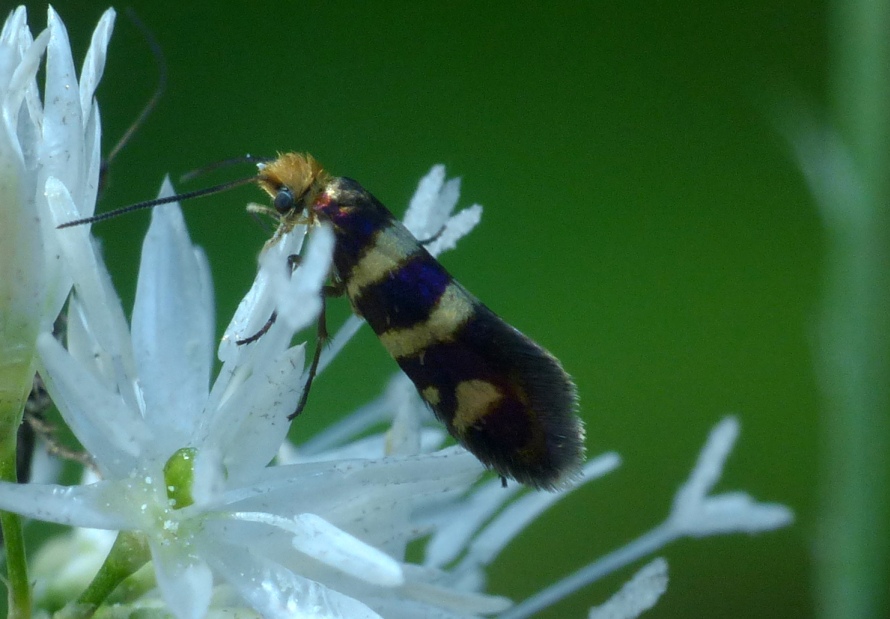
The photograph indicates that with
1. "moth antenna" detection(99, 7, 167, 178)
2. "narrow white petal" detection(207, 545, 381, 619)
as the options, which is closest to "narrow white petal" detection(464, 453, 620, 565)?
"narrow white petal" detection(207, 545, 381, 619)

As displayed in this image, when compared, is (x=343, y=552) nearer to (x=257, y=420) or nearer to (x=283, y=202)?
(x=257, y=420)

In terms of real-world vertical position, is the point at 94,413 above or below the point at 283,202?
below

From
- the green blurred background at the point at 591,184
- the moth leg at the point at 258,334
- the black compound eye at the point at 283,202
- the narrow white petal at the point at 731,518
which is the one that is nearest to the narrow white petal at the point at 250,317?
the moth leg at the point at 258,334

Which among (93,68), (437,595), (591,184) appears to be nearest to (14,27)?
(93,68)

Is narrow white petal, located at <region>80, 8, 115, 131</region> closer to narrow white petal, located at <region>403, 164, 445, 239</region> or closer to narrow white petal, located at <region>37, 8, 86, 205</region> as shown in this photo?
narrow white petal, located at <region>37, 8, 86, 205</region>

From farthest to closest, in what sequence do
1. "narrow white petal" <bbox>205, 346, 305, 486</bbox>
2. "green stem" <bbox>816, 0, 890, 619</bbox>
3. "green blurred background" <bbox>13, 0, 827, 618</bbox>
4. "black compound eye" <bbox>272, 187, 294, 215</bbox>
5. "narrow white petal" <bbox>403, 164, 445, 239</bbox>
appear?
1. "green blurred background" <bbox>13, 0, 827, 618</bbox>
2. "green stem" <bbox>816, 0, 890, 619</bbox>
3. "black compound eye" <bbox>272, 187, 294, 215</bbox>
4. "narrow white petal" <bbox>403, 164, 445, 239</bbox>
5. "narrow white petal" <bbox>205, 346, 305, 486</bbox>

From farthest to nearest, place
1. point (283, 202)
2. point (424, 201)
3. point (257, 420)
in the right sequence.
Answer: point (283, 202), point (424, 201), point (257, 420)

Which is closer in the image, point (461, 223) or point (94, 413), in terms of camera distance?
point (94, 413)
